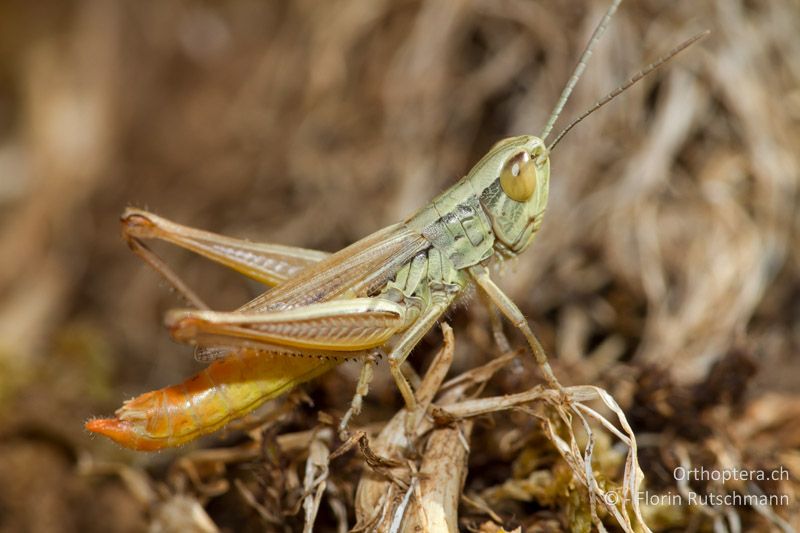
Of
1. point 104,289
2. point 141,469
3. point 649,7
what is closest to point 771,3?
point 649,7

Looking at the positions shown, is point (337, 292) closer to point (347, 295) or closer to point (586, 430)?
point (347, 295)

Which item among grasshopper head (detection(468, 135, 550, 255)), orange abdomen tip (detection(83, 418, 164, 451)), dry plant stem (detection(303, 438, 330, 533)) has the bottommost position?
dry plant stem (detection(303, 438, 330, 533))

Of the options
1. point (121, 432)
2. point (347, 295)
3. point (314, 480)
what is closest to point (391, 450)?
point (314, 480)

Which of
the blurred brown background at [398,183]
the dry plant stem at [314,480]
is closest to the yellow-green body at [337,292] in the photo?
the dry plant stem at [314,480]

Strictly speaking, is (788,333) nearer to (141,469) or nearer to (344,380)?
(344,380)

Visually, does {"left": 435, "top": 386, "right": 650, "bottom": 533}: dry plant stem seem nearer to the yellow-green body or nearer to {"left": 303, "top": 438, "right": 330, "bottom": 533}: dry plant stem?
the yellow-green body

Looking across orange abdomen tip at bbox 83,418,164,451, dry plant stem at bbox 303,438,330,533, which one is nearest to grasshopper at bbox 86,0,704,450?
orange abdomen tip at bbox 83,418,164,451
